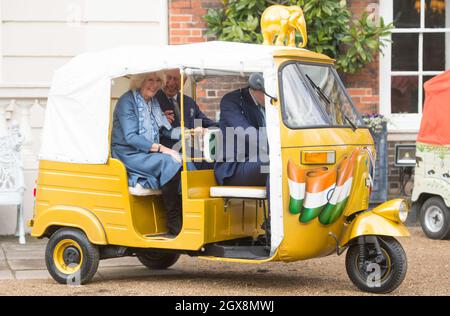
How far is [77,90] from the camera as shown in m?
8.17

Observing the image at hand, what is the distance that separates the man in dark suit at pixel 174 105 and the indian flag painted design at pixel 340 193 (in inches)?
59.6

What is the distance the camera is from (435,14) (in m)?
12.8

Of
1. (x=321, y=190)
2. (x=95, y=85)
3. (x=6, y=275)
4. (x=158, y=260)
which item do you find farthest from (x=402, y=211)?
(x=6, y=275)

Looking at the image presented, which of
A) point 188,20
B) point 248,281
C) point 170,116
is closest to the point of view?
point 248,281

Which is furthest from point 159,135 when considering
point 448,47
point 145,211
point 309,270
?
point 448,47

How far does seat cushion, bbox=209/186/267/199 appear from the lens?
24.9ft

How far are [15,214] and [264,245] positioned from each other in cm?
Result: 437

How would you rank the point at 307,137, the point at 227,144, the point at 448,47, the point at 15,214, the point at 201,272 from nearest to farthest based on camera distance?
the point at 307,137 → the point at 227,144 → the point at 201,272 → the point at 15,214 → the point at 448,47

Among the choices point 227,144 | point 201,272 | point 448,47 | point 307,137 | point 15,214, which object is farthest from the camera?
point 448,47

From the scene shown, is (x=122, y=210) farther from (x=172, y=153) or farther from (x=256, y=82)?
(x=256, y=82)

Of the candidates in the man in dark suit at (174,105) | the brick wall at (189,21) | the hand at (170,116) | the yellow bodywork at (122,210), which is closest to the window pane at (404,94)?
the brick wall at (189,21)

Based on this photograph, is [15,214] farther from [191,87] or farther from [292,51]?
[292,51]

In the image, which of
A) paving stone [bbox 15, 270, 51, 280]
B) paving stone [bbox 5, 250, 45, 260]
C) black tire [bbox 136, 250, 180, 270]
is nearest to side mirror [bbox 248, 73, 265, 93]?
black tire [bbox 136, 250, 180, 270]

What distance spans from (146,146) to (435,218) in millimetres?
4384
